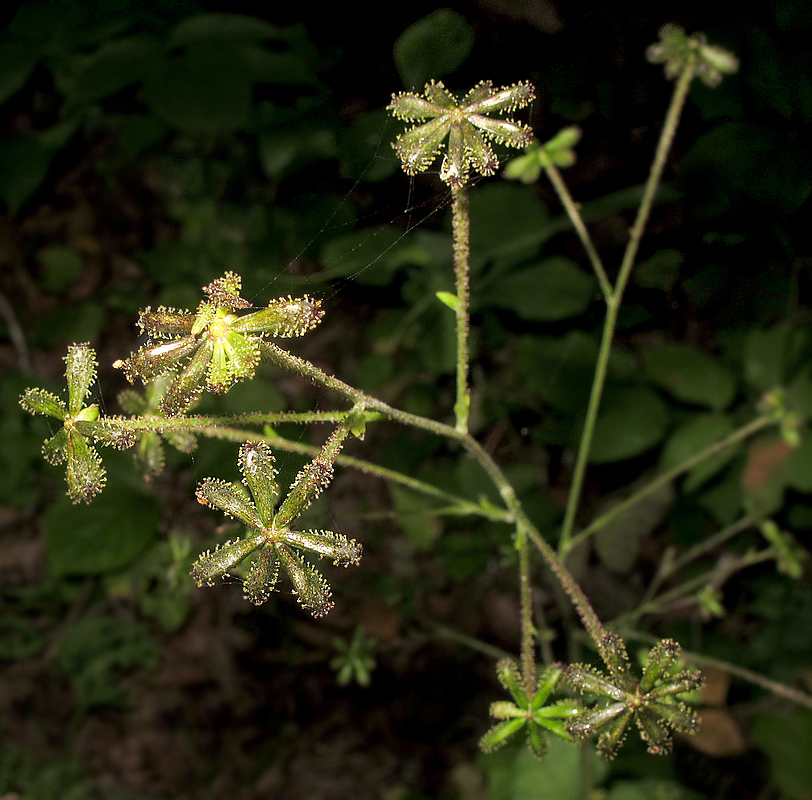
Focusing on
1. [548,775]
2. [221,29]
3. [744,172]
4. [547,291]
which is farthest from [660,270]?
[548,775]

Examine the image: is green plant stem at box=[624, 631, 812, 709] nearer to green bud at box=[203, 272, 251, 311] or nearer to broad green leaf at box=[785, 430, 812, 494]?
broad green leaf at box=[785, 430, 812, 494]

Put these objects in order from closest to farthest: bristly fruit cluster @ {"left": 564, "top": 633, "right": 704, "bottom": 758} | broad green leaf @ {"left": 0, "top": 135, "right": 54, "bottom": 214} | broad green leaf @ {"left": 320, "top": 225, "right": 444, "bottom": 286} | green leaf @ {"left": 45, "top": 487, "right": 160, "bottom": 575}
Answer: bristly fruit cluster @ {"left": 564, "top": 633, "right": 704, "bottom": 758} < broad green leaf @ {"left": 320, "top": 225, "right": 444, "bottom": 286} < green leaf @ {"left": 45, "top": 487, "right": 160, "bottom": 575} < broad green leaf @ {"left": 0, "top": 135, "right": 54, "bottom": 214}

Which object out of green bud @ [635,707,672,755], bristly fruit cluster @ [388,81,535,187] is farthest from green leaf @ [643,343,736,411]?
bristly fruit cluster @ [388,81,535,187]

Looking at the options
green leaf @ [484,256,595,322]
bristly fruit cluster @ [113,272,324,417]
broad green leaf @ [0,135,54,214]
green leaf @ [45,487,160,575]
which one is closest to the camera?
bristly fruit cluster @ [113,272,324,417]

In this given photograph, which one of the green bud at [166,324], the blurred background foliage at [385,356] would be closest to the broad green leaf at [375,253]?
the blurred background foliage at [385,356]

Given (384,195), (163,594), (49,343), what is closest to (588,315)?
(384,195)
